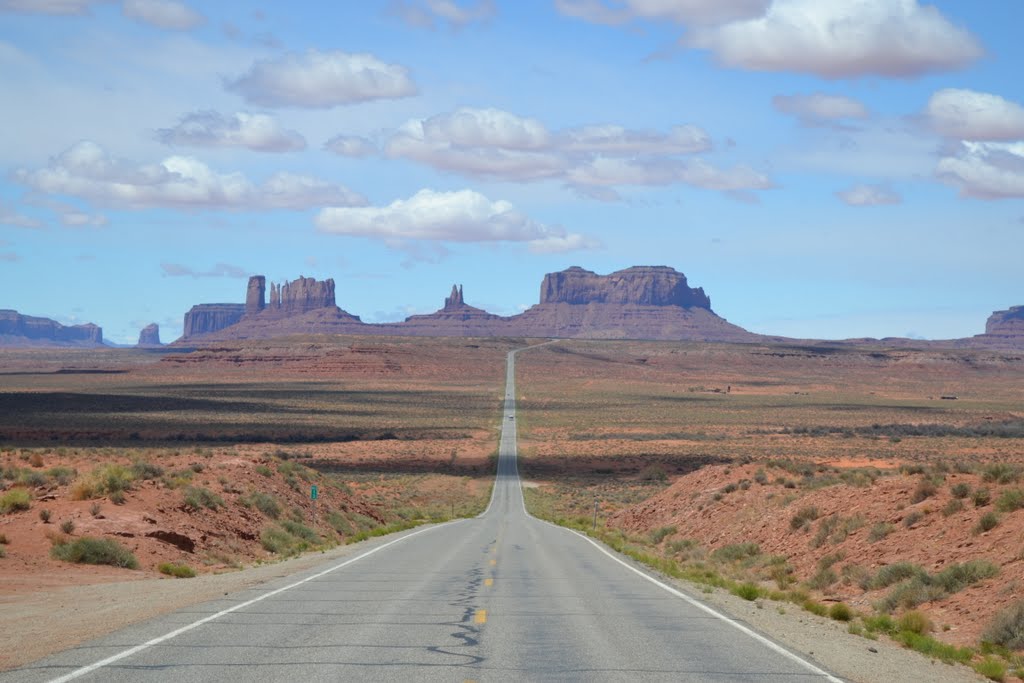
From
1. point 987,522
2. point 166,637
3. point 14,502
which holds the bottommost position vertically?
point 14,502

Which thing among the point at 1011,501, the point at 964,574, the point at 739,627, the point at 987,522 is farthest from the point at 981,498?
the point at 739,627

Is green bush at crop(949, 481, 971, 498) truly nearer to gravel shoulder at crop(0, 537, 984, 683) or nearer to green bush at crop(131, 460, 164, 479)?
gravel shoulder at crop(0, 537, 984, 683)

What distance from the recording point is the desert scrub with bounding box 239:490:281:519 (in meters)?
29.8

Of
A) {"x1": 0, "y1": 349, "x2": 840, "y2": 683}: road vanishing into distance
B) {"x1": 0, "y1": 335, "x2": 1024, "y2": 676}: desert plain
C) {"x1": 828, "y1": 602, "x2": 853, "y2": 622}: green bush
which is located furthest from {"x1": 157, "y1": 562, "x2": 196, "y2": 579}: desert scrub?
{"x1": 828, "y1": 602, "x2": 853, "y2": 622}: green bush

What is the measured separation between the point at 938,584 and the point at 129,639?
37.8 feet

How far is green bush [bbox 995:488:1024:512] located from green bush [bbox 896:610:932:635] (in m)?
4.18

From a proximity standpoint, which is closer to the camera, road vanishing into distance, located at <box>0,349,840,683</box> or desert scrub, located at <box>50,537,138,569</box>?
road vanishing into distance, located at <box>0,349,840,683</box>

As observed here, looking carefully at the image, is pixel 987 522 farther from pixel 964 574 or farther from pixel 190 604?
pixel 190 604

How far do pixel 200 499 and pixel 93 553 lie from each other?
280 inches

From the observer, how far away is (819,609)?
15836 millimetres

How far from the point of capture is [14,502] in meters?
22.2

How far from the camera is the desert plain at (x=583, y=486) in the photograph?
55.7 feet

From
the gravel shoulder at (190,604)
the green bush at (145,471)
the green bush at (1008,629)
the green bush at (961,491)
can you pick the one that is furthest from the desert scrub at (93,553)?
the green bush at (961,491)

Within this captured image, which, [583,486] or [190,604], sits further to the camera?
[583,486]
